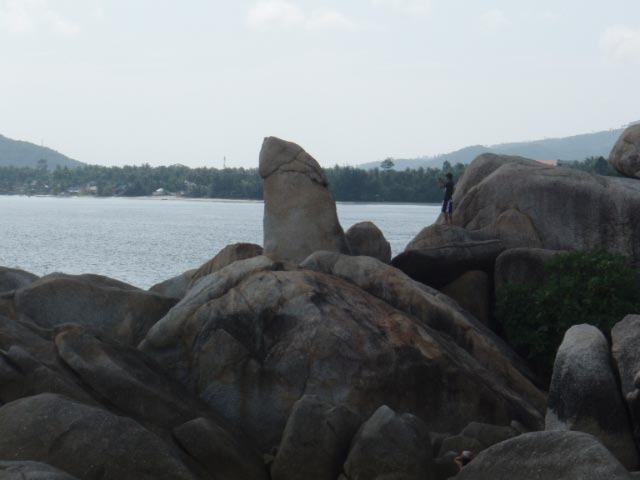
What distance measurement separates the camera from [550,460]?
11484mm

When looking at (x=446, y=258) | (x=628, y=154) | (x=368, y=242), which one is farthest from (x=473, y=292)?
(x=628, y=154)

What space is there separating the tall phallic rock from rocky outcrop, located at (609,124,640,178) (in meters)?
9.49

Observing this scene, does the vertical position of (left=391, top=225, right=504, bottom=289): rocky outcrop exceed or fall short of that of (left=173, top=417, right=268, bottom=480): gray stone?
it exceeds it

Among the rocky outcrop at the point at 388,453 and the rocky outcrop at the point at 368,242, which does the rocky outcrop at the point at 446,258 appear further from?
the rocky outcrop at the point at 388,453

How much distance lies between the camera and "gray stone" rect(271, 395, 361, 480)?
14.5 m

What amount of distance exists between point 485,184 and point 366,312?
11.5 metres

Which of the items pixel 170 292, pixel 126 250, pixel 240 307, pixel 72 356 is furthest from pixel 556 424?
pixel 126 250

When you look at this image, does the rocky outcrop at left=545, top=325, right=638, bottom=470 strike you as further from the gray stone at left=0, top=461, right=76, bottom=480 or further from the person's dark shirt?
the person's dark shirt

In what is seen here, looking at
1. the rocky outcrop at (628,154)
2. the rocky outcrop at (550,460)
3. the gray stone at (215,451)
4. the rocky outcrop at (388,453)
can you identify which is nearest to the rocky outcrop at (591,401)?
the rocky outcrop at (388,453)

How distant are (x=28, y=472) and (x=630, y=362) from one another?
27.4ft

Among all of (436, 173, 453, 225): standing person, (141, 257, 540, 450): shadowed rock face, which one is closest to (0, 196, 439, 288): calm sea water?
(436, 173, 453, 225): standing person

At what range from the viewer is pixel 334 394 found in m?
16.8

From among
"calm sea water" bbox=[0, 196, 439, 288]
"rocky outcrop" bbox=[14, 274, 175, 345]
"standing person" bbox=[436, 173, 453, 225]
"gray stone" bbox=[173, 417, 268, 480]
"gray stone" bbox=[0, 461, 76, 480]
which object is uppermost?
"standing person" bbox=[436, 173, 453, 225]

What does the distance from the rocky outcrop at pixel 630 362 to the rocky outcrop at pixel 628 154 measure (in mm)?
14941
